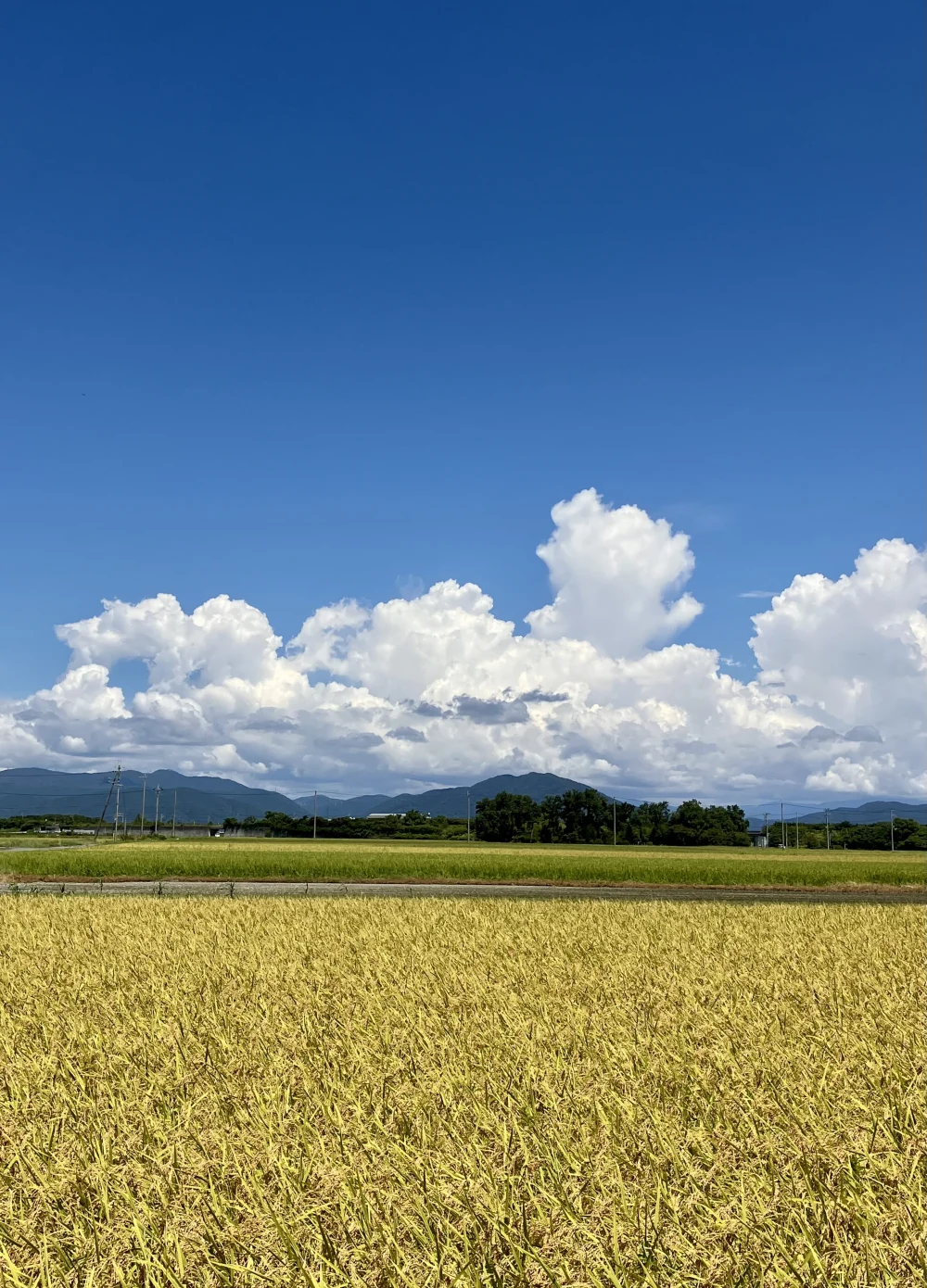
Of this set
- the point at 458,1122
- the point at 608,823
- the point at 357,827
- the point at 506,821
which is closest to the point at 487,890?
the point at 458,1122

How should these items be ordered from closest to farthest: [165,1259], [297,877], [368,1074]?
A: [165,1259], [368,1074], [297,877]

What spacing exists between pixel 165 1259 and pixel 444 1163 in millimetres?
1253

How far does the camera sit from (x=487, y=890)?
32.0 metres

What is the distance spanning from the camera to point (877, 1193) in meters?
4.06

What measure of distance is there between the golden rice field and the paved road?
62.5 feet

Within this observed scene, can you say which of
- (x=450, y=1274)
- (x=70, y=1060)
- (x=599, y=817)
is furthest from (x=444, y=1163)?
(x=599, y=817)

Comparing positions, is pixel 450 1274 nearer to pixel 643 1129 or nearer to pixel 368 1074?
pixel 643 1129

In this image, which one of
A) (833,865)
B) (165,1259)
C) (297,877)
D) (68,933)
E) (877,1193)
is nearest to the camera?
(165,1259)

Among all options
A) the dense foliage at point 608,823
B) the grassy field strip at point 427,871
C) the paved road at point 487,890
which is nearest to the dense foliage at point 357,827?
the dense foliage at point 608,823

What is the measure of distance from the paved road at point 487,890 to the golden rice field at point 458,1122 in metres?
19.1

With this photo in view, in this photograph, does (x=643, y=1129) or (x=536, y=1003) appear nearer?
(x=643, y=1129)

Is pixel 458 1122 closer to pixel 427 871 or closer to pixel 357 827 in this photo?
pixel 427 871

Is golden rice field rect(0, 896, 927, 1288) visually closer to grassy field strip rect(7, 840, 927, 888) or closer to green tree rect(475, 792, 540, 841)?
grassy field strip rect(7, 840, 927, 888)

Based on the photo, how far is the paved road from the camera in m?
28.8
